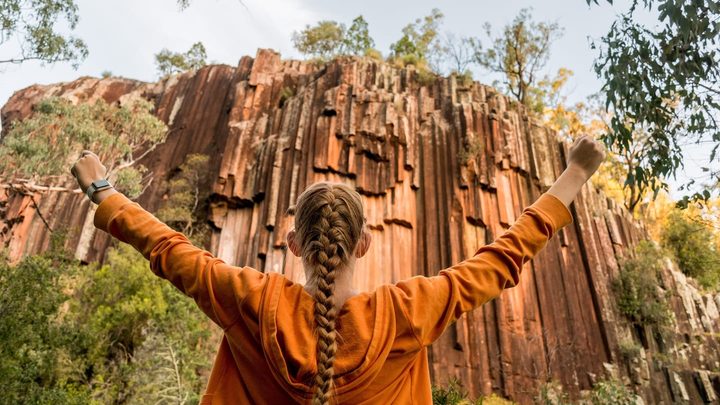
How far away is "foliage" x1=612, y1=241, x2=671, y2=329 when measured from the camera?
64.0 feet

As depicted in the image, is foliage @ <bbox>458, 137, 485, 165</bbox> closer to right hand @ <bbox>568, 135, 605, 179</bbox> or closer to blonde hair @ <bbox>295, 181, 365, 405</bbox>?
right hand @ <bbox>568, 135, 605, 179</bbox>

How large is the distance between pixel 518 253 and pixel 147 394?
1436 cm

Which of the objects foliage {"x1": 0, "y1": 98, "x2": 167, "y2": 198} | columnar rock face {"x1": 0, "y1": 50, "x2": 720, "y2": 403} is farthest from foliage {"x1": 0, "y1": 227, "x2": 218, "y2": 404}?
columnar rock face {"x1": 0, "y1": 50, "x2": 720, "y2": 403}

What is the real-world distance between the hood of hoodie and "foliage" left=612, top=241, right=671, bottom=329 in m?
20.9

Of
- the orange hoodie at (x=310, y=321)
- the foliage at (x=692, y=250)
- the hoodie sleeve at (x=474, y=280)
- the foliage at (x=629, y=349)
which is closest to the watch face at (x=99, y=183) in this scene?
the orange hoodie at (x=310, y=321)

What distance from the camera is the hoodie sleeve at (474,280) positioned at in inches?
59.7

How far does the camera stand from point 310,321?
1.49 m

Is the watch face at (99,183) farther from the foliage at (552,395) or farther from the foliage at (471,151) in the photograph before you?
the foliage at (471,151)

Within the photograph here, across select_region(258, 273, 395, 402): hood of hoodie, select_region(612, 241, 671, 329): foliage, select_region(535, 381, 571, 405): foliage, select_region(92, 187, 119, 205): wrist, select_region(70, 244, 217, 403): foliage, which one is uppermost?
select_region(612, 241, 671, 329): foliage

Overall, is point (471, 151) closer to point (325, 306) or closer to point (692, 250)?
point (692, 250)

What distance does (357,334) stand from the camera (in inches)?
57.8

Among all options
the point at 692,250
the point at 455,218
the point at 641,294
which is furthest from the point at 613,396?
the point at 692,250

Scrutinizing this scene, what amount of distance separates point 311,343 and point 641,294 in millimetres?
21741

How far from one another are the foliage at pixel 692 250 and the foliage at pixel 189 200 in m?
21.4
